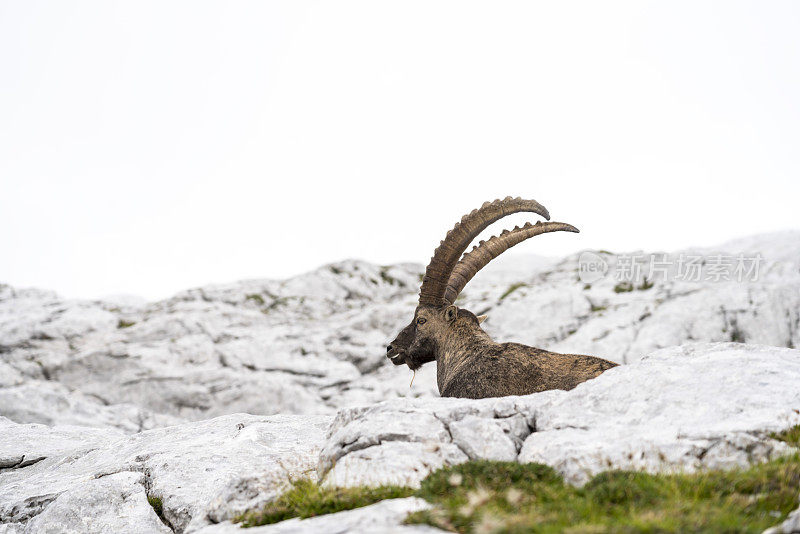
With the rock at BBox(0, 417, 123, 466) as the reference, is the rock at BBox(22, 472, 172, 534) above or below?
above

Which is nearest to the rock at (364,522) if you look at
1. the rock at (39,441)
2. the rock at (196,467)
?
the rock at (196,467)

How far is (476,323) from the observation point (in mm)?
12070

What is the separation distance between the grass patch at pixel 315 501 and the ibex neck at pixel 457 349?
5.44m

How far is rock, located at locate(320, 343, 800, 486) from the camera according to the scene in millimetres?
5684

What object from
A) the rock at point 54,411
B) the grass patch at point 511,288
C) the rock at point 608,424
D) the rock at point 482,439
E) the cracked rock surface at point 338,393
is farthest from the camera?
the grass patch at point 511,288

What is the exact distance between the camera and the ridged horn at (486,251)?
12008mm

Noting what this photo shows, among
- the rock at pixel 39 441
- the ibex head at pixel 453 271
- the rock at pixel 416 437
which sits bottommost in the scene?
the rock at pixel 39 441

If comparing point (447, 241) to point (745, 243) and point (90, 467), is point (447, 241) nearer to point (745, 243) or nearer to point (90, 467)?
point (90, 467)

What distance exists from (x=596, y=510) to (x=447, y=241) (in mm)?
7585

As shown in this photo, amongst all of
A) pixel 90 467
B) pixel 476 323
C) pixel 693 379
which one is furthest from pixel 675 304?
pixel 90 467

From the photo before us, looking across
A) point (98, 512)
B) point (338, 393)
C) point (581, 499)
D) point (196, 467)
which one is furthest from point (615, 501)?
point (338, 393)

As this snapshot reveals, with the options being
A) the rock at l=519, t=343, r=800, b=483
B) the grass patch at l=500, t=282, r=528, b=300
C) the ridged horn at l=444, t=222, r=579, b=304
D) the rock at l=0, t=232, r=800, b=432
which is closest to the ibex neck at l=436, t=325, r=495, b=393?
the ridged horn at l=444, t=222, r=579, b=304

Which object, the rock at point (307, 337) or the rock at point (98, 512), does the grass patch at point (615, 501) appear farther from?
the rock at point (307, 337)

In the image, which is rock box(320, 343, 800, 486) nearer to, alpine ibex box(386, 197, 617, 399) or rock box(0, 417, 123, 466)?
alpine ibex box(386, 197, 617, 399)
